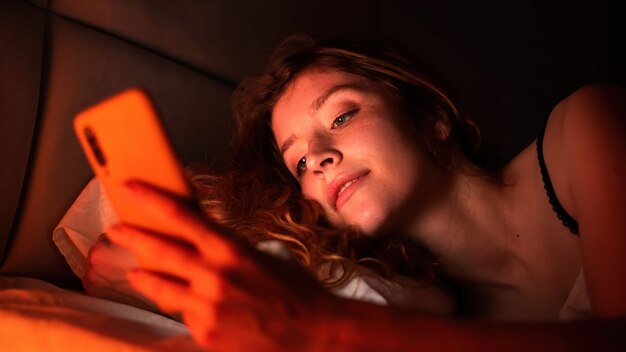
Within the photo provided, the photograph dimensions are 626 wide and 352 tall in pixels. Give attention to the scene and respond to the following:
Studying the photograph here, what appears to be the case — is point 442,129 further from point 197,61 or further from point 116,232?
point 116,232

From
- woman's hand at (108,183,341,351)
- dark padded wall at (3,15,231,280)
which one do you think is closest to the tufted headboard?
dark padded wall at (3,15,231,280)

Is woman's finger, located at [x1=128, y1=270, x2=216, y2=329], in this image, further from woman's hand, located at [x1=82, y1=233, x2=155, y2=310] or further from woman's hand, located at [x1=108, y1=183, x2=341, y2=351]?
woman's hand, located at [x1=82, y1=233, x2=155, y2=310]

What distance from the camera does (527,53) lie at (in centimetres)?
157

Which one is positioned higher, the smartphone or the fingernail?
the smartphone

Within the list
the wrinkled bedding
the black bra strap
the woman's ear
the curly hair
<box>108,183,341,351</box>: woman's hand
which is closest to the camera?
<box>108,183,341,351</box>: woman's hand

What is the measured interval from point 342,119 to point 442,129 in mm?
256

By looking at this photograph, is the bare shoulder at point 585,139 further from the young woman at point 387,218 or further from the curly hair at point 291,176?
the curly hair at point 291,176

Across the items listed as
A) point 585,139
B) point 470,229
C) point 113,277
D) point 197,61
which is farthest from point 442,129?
point 113,277

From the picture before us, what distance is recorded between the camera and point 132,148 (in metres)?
0.48

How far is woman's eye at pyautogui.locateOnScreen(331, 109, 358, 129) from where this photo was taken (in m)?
0.95

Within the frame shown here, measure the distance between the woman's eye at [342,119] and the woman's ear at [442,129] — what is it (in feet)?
0.74

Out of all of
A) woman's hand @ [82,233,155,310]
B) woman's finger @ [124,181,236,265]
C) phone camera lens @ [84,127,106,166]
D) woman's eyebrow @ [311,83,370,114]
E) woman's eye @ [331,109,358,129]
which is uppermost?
phone camera lens @ [84,127,106,166]

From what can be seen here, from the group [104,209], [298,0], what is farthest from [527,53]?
[104,209]

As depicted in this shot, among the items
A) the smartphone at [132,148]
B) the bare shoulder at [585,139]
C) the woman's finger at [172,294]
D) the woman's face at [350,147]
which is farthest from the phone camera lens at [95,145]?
the bare shoulder at [585,139]
